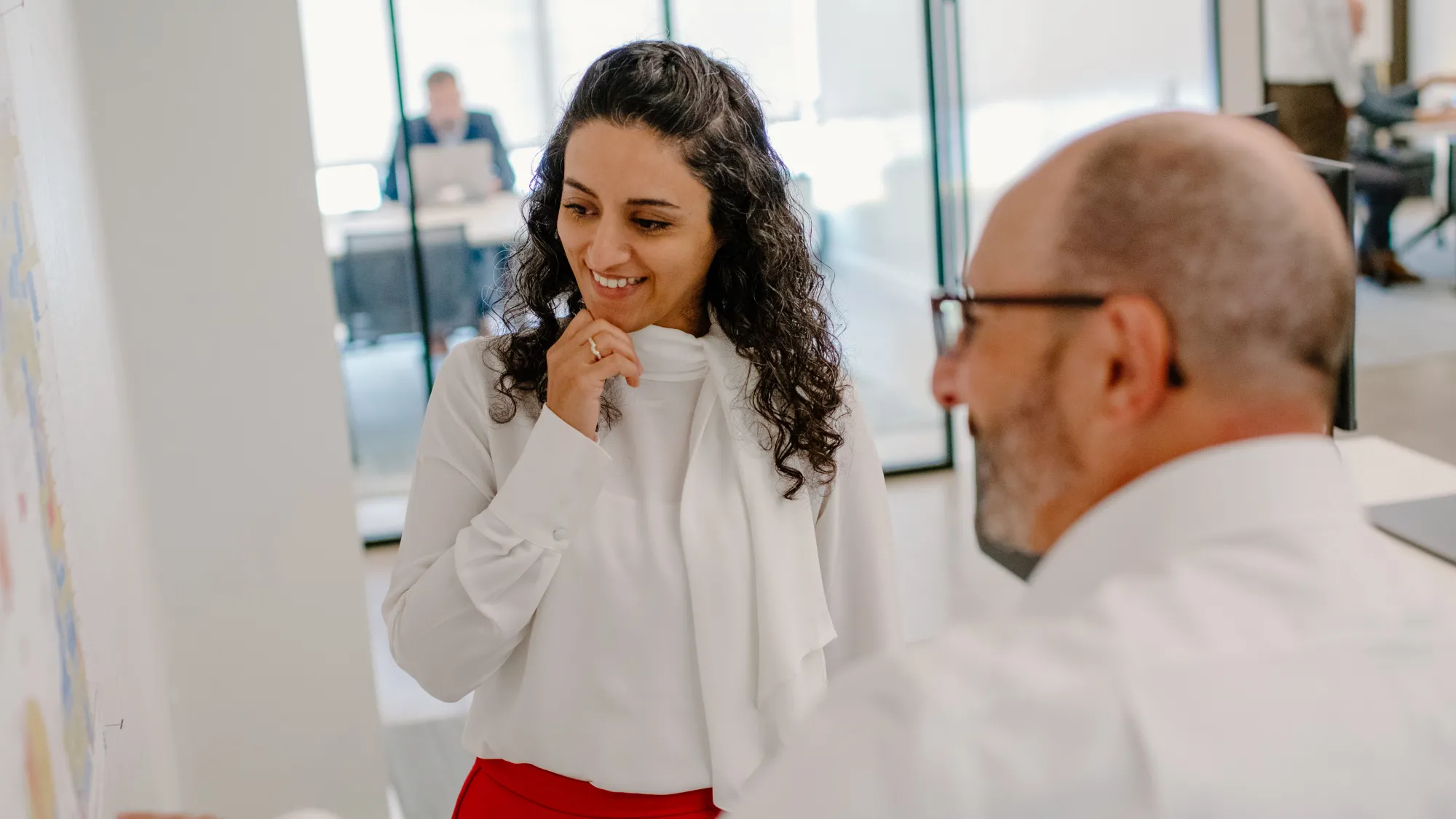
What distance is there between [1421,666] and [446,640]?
1.06m

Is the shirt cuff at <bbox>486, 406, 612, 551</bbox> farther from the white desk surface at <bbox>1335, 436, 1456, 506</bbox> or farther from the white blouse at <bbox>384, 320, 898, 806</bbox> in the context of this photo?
the white desk surface at <bbox>1335, 436, 1456, 506</bbox>

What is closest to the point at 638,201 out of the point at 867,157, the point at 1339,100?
the point at 867,157

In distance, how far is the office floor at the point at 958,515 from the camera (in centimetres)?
390

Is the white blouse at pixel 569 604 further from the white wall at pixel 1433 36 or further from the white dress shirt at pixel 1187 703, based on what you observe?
the white wall at pixel 1433 36

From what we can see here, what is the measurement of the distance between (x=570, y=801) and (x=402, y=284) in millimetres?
4245

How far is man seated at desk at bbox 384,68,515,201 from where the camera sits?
5.36m

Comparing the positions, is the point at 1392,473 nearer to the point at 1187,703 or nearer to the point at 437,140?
the point at 1187,703

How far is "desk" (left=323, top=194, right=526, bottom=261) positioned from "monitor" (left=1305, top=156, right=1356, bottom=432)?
378cm

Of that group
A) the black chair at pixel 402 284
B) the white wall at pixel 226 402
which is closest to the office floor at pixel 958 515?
the black chair at pixel 402 284

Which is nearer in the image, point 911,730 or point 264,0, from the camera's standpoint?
point 911,730

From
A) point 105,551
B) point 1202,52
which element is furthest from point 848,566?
point 1202,52

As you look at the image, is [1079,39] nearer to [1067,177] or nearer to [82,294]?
[82,294]

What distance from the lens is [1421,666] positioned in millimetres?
775

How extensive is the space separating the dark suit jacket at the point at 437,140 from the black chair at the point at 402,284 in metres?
0.22
